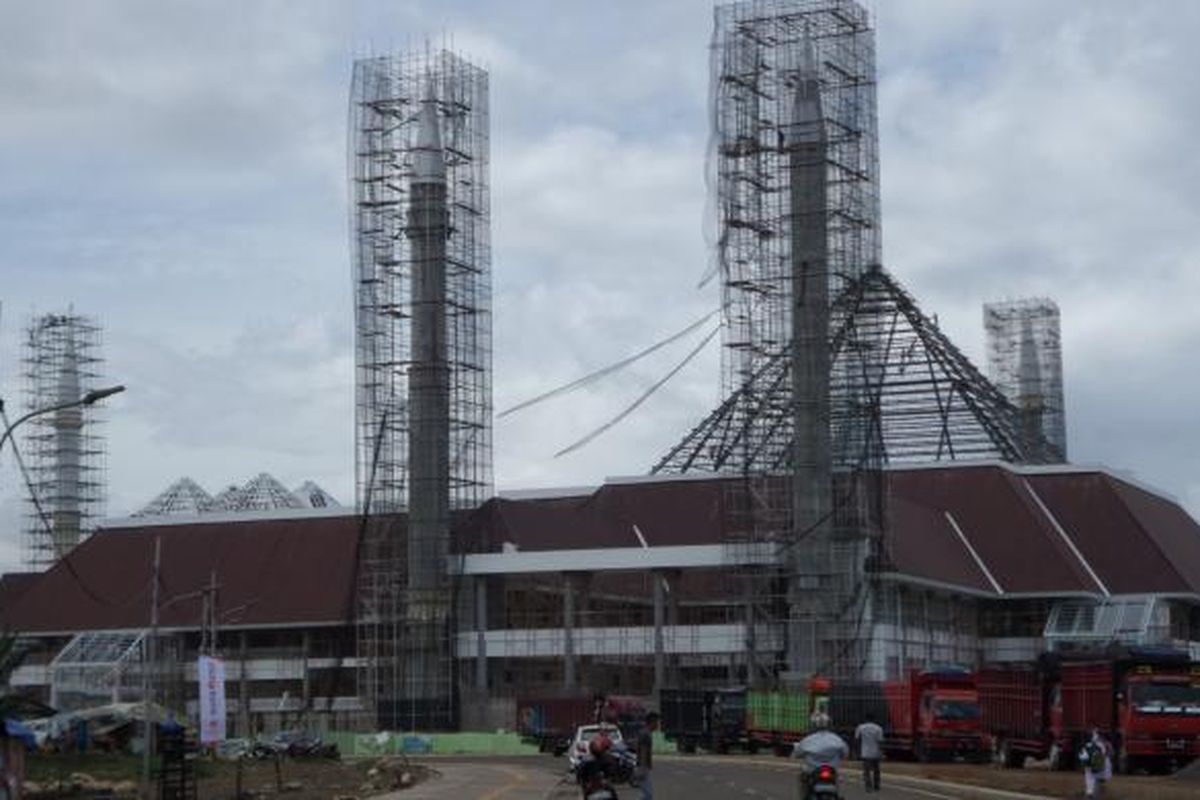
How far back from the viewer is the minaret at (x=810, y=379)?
349ft

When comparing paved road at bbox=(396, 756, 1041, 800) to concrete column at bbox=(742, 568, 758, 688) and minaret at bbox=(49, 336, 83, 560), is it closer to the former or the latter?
concrete column at bbox=(742, 568, 758, 688)

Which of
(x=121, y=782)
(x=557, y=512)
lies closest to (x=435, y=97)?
(x=557, y=512)

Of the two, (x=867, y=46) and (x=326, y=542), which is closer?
(x=867, y=46)

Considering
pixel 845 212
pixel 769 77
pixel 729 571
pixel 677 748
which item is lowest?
pixel 677 748

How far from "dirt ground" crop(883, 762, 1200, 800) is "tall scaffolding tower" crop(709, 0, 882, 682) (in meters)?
41.2

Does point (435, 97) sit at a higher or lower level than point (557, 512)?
higher

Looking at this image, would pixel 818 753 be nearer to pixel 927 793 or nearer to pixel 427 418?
pixel 927 793

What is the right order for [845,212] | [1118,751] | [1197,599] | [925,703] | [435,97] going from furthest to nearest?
[1197,599] < [435,97] < [845,212] < [925,703] < [1118,751]

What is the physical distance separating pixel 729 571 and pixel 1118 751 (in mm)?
53548

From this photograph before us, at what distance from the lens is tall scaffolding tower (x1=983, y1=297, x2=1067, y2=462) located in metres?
150

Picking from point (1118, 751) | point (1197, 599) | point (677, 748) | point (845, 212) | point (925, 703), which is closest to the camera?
point (1118, 751)

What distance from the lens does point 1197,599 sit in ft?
419

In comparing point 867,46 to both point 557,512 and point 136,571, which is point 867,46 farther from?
point 136,571

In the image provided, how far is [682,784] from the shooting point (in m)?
54.4
